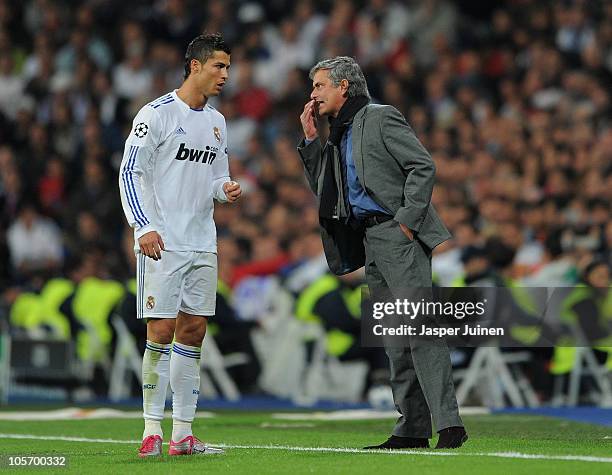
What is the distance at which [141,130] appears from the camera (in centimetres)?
834

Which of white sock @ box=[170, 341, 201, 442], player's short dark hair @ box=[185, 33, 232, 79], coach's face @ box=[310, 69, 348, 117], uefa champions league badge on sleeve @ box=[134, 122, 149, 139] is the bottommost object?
white sock @ box=[170, 341, 201, 442]

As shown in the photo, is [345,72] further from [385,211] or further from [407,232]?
[407,232]

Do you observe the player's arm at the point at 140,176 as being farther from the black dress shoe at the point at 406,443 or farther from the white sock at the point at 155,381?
the black dress shoe at the point at 406,443

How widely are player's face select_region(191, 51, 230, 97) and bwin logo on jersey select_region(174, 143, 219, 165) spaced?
1.14ft

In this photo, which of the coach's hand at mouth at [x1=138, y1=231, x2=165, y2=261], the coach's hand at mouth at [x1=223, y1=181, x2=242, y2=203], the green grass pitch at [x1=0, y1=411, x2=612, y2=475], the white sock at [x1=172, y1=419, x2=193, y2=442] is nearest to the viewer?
the green grass pitch at [x1=0, y1=411, x2=612, y2=475]

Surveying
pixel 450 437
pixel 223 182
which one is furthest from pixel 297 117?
pixel 450 437

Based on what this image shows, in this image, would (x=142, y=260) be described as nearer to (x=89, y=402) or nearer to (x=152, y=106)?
(x=152, y=106)

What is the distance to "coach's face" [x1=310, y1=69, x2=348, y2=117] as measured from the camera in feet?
28.3

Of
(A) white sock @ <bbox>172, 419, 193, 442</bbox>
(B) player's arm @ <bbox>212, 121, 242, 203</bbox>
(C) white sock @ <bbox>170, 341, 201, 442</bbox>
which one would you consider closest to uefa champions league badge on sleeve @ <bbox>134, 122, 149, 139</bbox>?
A: (B) player's arm @ <bbox>212, 121, 242, 203</bbox>

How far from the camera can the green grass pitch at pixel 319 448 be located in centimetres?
734

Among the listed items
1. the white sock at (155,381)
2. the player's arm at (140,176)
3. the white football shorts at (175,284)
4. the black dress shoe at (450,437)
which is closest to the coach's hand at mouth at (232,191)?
the white football shorts at (175,284)

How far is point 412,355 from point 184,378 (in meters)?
1.40

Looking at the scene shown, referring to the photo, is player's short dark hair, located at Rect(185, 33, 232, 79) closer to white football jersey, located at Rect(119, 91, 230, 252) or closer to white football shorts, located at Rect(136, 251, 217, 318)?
white football jersey, located at Rect(119, 91, 230, 252)

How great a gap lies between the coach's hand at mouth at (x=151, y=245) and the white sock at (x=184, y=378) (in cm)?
77
